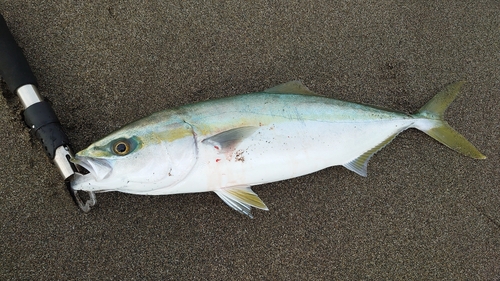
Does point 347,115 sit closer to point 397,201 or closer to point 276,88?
point 276,88

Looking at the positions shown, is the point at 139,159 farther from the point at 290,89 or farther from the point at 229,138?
the point at 290,89

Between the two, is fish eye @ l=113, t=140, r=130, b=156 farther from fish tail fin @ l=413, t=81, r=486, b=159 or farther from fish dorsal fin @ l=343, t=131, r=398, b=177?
fish tail fin @ l=413, t=81, r=486, b=159

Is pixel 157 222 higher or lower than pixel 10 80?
lower

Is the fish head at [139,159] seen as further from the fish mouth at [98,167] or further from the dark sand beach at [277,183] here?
the dark sand beach at [277,183]

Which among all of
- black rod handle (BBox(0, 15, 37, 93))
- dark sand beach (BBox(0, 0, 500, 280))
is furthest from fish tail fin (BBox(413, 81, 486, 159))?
black rod handle (BBox(0, 15, 37, 93))

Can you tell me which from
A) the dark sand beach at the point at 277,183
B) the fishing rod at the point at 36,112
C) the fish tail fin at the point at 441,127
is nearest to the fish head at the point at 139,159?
the fishing rod at the point at 36,112

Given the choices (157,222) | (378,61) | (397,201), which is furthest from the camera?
(378,61)

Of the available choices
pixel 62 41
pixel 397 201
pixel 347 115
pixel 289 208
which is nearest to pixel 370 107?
pixel 347 115
